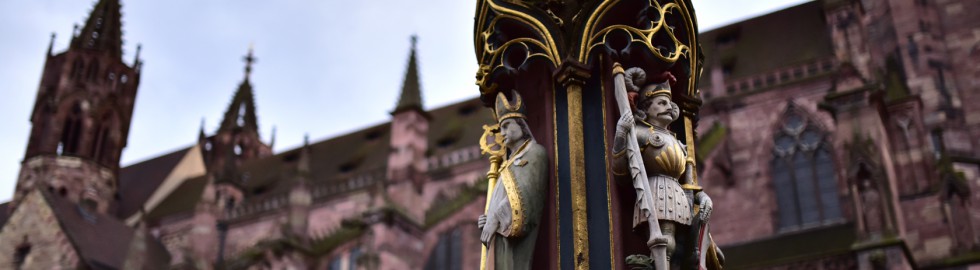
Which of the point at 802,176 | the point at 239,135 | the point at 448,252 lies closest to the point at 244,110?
the point at 239,135

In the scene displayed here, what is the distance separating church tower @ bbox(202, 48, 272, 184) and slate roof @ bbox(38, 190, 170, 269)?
5.90 m

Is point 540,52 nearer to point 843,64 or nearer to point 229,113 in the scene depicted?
point 843,64

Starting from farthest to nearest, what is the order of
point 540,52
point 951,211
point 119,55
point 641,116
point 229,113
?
point 229,113 < point 119,55 < point 951,211 < point 540,52 < point 641,116

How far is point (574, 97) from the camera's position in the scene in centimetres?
475

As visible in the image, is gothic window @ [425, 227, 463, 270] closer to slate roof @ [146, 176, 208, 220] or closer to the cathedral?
the cathedral

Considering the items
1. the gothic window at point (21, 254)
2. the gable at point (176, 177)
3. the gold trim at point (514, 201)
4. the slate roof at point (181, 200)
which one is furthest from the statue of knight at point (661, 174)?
the gable at point (176, 177)

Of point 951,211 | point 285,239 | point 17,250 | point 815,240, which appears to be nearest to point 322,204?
point 285,239

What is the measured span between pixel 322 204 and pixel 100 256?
7.02 m

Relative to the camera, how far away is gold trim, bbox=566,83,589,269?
433 centimetres

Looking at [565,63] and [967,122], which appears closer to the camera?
[565,63]

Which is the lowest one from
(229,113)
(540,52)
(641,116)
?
(641,116)

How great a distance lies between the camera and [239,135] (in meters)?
43.9

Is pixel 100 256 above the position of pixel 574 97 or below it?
above

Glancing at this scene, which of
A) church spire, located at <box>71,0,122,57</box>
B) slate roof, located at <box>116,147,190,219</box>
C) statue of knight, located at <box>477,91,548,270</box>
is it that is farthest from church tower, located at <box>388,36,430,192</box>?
statue of knight, located at <box>477,91,548,270</box>
